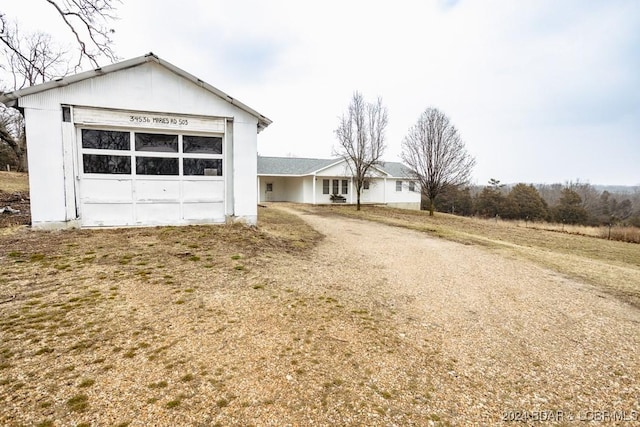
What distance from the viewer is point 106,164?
8.32m

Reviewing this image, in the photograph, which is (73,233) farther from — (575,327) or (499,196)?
(499,196)

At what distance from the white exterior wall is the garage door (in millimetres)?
328

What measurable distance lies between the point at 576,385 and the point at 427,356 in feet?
4.50

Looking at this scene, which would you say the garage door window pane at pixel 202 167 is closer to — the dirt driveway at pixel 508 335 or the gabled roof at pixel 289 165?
the dirt driveway at pixel 508 335

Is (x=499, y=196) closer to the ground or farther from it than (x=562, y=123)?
closer to the ground

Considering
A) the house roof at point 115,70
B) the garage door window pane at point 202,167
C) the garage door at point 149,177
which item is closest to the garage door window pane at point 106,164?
the garage door at point 149,177

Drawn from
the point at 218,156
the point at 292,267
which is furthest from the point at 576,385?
the point at 218,156

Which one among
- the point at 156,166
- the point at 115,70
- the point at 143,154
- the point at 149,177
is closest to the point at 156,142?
the point at 143,154

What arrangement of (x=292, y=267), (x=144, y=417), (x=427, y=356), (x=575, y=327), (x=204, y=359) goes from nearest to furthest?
(x=144, y=417) → (x=204, y=359) → (x=427, y=356) → (x=575, y=327) → (x=292, y=267)

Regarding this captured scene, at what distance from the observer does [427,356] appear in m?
3.31

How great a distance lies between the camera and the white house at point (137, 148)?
7723mm

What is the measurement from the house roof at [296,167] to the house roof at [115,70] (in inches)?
657

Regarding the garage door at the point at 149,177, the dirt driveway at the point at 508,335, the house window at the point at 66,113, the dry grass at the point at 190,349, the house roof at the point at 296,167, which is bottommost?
the dirt driveway at the point at 508,335

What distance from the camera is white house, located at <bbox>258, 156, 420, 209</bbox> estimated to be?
88.9ft
